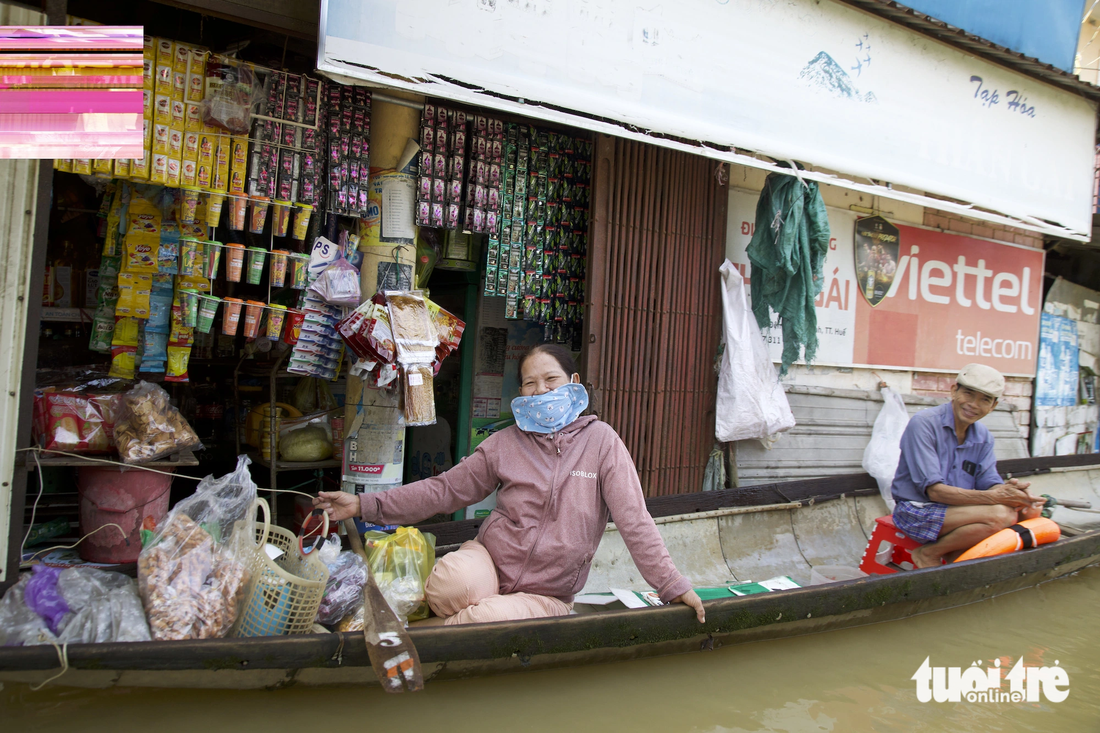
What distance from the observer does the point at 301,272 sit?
386cm

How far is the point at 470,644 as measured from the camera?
8.54ft

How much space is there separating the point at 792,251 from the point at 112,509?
4.35m

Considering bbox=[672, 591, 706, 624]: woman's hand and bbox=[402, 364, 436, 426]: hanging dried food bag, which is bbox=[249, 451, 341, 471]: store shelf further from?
bbox=[672, 591, 706, 624]: woman's hand


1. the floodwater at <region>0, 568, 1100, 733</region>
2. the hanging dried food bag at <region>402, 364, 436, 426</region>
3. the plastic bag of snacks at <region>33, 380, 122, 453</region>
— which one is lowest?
the floodwater at <region>0, 568, 1100, 733</region>

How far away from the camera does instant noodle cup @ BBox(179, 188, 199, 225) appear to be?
11.4ft

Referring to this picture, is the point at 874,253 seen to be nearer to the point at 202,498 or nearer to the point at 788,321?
the point at 788,321

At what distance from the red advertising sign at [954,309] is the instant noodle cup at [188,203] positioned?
524 cm

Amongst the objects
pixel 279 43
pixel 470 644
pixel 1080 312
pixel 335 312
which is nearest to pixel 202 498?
pixel 470 644

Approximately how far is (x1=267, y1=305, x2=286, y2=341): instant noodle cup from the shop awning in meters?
1.24

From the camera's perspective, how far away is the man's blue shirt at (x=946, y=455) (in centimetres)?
433

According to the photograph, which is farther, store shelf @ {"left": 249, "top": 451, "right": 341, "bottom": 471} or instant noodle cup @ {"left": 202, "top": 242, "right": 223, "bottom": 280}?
store shelf @ {"left": 249, "top": 451, "right": 341, "bottom": 471}

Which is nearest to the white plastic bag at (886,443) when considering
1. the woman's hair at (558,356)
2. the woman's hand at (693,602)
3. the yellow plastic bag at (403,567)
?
the woman's hand at (693,602)

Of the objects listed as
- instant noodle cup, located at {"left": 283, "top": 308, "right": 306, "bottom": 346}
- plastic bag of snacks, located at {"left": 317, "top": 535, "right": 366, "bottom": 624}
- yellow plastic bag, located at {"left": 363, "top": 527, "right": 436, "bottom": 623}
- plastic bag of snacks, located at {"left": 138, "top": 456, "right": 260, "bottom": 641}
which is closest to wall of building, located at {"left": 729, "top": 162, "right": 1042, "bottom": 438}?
instant noodle cup, located at {"left": 283, "top": 308, "right": 306, "bottom": 346}

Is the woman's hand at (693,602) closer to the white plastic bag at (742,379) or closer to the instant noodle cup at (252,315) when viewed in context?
the instant noodle cup at (252,315)
